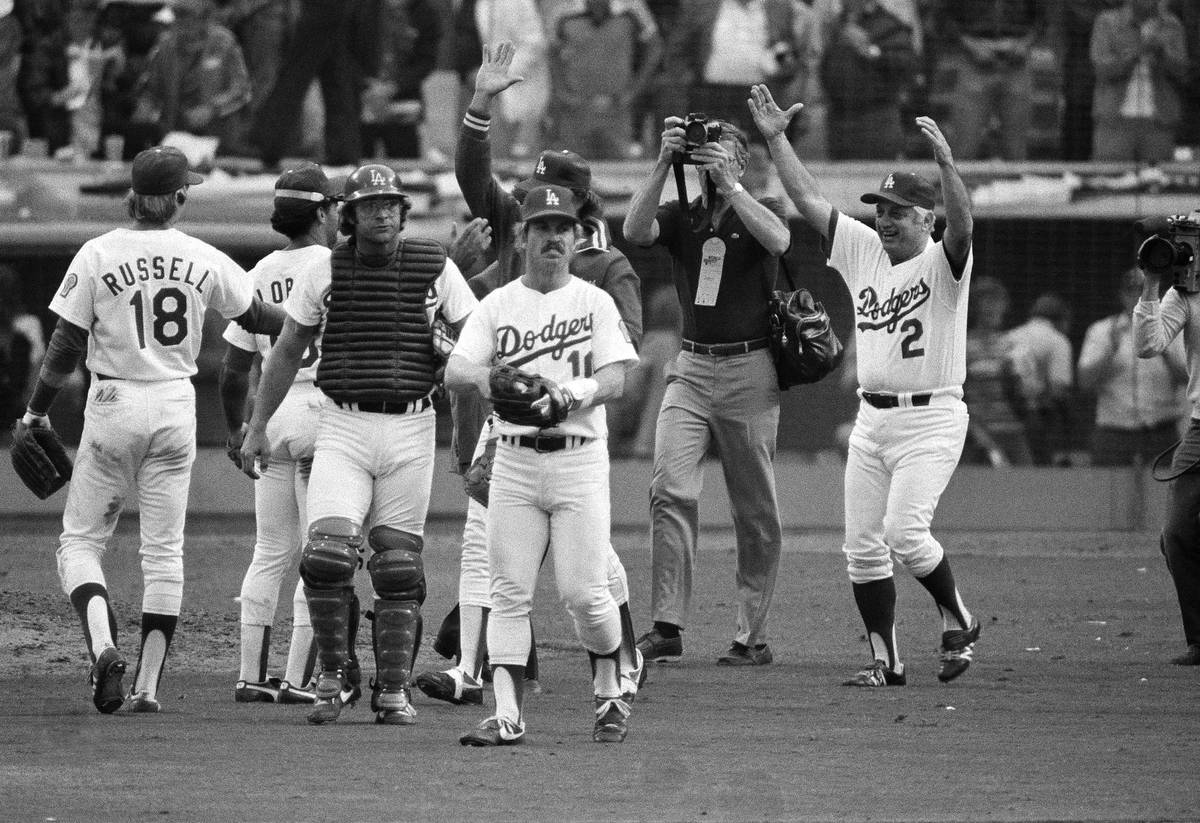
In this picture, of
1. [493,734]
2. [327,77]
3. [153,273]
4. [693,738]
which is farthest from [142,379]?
[327,77]

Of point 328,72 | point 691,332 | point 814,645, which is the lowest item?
point 814,645

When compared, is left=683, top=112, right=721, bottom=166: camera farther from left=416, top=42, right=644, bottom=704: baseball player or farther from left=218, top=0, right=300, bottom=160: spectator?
left=218, top=0, right=300, bottom=160: spectator

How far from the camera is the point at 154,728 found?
21.7 ft

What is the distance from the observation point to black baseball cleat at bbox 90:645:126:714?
691cm

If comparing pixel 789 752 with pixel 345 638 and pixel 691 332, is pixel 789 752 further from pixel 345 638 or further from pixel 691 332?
pixel 691 332

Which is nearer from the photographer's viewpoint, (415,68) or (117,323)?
(117,323)

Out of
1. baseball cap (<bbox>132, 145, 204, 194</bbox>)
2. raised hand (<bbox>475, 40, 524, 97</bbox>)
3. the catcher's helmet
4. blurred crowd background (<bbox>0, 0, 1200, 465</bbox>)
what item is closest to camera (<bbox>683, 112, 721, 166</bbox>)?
raised hand (<bbox>475, 40, 524, 97</bbox>)

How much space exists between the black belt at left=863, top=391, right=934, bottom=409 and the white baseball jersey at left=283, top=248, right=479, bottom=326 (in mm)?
1877

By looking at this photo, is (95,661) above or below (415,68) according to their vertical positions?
below

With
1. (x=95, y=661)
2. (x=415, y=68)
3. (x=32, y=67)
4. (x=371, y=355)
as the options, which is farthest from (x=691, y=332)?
(x=32, y=67)

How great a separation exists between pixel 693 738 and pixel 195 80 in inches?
400

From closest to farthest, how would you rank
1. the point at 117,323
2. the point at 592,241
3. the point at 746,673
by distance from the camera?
the point at 117,323
the point at 592,241
the point at 746,673

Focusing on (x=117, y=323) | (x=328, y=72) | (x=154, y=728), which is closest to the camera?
(x=154, y=728)

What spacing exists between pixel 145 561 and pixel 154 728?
78 cm
